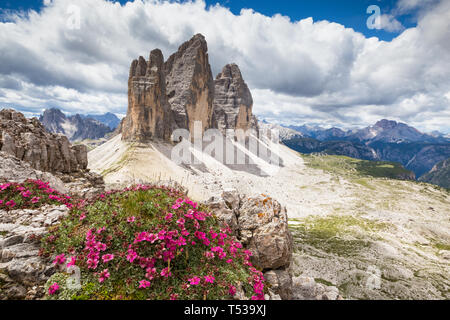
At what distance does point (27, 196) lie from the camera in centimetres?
846

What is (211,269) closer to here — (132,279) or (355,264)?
(132,279)

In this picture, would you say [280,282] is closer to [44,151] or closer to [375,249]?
[44,151]

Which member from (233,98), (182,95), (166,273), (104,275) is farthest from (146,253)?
(233,98)

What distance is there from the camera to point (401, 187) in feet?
329

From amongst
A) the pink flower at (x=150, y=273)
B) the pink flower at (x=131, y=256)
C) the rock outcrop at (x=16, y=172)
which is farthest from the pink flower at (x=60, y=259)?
the rock outcrop at (x=16, y=172)

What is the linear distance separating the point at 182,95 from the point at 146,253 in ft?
305

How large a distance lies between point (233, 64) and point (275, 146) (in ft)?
233

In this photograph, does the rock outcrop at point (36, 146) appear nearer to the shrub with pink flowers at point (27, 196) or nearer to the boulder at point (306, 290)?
the shrub with pink flowers at point (27, 196)

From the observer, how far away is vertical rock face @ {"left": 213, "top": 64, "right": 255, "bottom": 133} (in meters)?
138

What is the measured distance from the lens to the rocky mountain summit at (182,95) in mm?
67938

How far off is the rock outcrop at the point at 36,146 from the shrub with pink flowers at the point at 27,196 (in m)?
13.0

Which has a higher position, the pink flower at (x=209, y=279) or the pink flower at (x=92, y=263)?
the pink flower at (x=92, y=263)

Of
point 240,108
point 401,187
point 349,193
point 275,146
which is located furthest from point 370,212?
point 275,146

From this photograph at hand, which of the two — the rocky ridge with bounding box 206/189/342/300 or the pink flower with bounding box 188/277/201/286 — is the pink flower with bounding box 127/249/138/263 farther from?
the rocky ridge with bounding box 206/189/342/300
